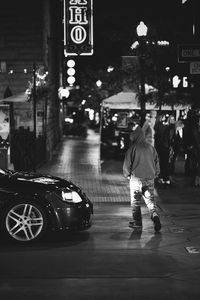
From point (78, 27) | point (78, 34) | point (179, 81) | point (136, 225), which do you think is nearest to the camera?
point (136, 225)

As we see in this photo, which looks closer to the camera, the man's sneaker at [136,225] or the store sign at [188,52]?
the man's sneaker at [136,225]

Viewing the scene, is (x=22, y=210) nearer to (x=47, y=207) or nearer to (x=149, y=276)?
(x=47, y=207)

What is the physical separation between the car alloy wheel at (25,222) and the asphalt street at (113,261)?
189 millimetres

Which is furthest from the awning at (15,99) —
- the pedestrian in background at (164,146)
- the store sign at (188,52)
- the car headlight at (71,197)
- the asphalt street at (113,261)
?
the car headlight at (71,197)

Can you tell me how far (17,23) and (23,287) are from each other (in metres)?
18.4

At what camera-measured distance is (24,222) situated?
9.11 m

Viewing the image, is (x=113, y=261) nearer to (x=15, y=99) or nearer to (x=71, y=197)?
(x=71, y=197)

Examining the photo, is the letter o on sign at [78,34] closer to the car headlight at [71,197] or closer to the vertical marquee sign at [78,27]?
the vertical marquee sign at [78,27]

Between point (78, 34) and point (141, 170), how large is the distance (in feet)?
47.3

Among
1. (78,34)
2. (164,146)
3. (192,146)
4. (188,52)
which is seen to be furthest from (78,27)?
(164,146)

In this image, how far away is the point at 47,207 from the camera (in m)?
9.12

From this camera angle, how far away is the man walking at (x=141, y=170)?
10148mm

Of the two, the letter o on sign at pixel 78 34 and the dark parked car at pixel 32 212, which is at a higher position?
the letter o on sign at pixel 78 34

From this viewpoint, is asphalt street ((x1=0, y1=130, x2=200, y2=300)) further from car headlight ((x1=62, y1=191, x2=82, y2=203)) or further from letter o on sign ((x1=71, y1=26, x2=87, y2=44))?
letter o on sign ((x1=71, y1=26, x2=87, y2=44))
